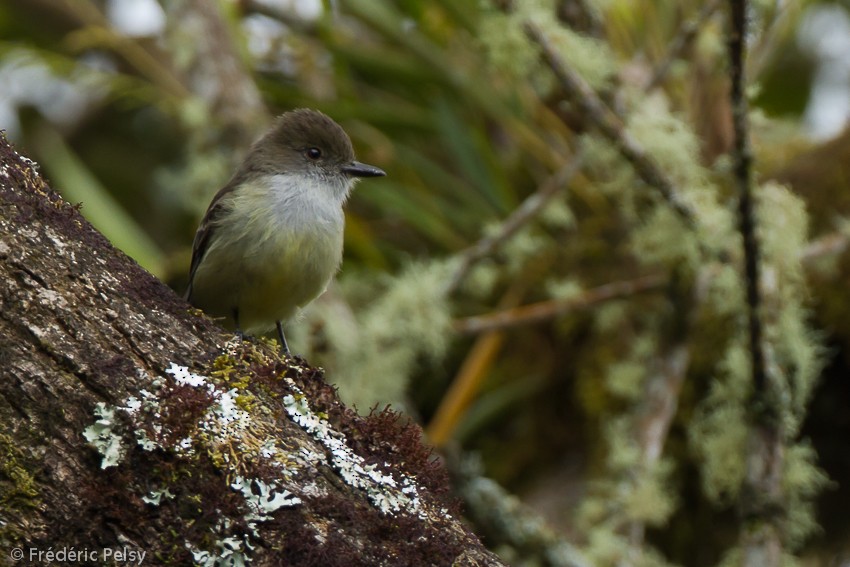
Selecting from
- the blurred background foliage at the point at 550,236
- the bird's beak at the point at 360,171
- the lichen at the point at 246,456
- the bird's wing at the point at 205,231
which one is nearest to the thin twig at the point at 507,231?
the blurred background foliage at the point at 550,236

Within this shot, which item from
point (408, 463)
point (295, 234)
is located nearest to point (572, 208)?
point (295, 234)

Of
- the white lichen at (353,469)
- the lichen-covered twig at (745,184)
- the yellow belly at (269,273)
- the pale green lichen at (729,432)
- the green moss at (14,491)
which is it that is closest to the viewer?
the green moss at (14,491)

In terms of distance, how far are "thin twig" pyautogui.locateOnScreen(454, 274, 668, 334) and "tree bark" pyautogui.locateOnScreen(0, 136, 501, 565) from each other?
3.25 m

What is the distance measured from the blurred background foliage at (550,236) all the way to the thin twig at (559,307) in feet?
0.06

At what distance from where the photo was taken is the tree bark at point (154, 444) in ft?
→ 6.47

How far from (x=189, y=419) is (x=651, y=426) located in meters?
3.66

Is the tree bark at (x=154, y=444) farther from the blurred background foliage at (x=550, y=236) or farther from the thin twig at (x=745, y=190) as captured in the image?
the blurred background foliage at (x=550, y=236)

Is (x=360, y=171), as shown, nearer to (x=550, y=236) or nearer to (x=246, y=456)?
(x=550, y=236)

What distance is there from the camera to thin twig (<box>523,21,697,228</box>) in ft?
15.0

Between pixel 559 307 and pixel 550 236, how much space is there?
94cm

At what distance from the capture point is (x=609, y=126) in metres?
4.64

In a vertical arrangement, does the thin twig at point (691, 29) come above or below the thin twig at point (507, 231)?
above

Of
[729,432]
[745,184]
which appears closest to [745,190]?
[745,184]

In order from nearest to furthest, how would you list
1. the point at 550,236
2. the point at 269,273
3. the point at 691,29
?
the point at 269,273 < the point at 691,29 < the point at 550,236
